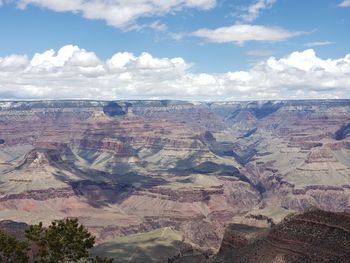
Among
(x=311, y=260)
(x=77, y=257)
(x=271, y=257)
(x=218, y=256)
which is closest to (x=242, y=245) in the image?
(x=218, y=256)

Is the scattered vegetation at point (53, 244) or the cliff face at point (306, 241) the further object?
the cliff face at point (306, 241)

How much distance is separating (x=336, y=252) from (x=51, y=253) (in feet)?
258

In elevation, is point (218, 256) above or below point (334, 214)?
below

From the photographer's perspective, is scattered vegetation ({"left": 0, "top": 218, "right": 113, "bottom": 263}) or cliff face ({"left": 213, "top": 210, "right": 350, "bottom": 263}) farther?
cliff face ({"left": 213, "top": 210, "right": 350, "bottom": 263})

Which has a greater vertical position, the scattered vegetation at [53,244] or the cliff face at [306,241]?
the scattered vegetation at [53,244]

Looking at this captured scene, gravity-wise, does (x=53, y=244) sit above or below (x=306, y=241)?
above

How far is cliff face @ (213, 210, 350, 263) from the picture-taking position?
127 m

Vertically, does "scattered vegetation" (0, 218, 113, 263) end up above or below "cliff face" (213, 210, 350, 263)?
above

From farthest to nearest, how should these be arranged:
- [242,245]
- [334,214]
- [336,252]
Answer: [242,245] → [334,214] → [336,252]

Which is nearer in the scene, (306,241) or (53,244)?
(53,244)

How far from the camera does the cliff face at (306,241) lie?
12700 centimetres

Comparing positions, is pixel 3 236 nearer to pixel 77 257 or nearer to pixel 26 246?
pixel 26 246

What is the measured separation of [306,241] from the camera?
440 feet

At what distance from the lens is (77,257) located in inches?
2776
